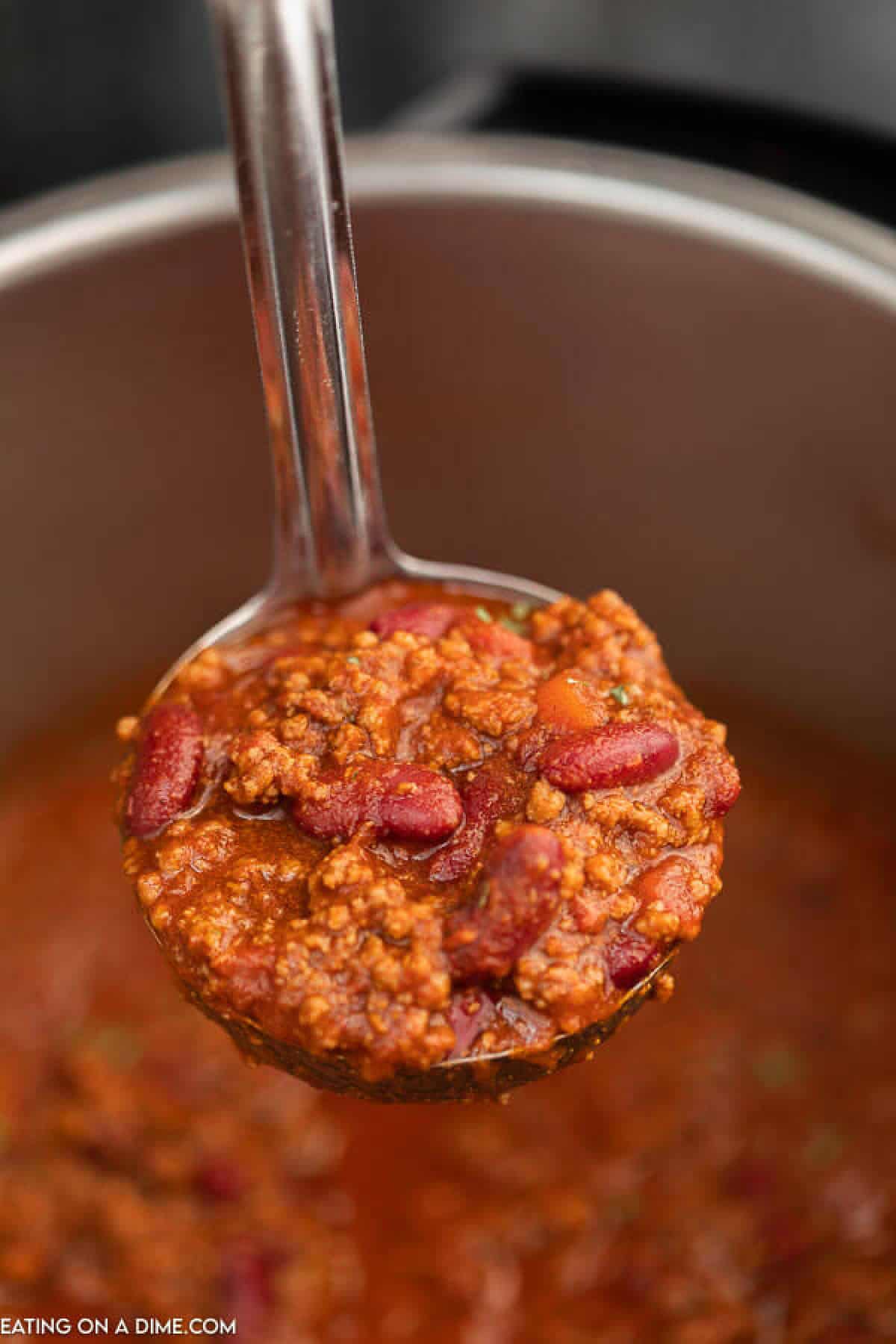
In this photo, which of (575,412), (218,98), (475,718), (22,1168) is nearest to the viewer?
(475,718)

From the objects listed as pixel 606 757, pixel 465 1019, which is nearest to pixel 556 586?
pixel 606 757

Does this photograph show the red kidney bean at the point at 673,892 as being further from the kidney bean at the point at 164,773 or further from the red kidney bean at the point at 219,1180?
the red kidney bean at the point at 219,1180

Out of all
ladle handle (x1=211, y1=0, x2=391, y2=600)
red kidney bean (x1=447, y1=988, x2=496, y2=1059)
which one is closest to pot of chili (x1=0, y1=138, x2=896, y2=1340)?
ladle handle (x1=211, y1=0, x2=391, y2=600)

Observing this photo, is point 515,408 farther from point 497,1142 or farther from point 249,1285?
point 249,1285

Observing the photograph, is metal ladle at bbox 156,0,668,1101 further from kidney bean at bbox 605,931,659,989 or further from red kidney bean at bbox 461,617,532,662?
red kidney bean at bbox 461,617,532,662

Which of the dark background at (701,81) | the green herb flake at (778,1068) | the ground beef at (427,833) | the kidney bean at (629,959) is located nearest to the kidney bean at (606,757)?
the ground beef at (427,833)

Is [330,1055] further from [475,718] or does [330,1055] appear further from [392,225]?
[392,225]

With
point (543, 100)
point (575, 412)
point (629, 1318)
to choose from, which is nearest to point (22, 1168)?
point (629, 1318)
